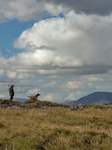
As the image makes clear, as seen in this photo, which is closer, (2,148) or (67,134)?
(2,148)

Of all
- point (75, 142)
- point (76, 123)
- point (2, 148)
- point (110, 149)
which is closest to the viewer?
point (2, 148)

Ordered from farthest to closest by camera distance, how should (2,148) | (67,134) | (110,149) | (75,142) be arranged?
(67,134) < (75,142) < (110,149) < (2,148)

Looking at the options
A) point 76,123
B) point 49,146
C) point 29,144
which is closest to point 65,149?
point 49,146

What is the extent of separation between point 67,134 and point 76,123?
19.2 ft

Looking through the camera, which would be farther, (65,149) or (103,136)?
(103,136)

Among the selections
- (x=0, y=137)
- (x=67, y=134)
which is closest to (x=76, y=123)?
(x=67, y=134)

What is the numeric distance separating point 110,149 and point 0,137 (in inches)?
201

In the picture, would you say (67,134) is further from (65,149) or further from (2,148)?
(2,148)

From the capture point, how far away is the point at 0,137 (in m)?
10.3

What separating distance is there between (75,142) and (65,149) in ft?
4.18

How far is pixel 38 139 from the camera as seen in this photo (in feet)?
33.1

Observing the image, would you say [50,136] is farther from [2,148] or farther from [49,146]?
[2,148]

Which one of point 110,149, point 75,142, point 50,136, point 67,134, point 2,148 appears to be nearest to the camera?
point 2,148

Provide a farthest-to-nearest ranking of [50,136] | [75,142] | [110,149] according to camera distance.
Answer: [50,136] < [75,142] < [110,149]
